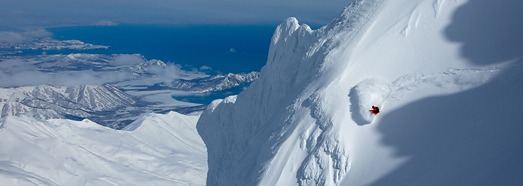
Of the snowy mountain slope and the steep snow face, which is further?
the snowy mountain slope

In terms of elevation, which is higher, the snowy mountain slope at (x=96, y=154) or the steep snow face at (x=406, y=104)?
the steep snow face at (x=406, y=104)

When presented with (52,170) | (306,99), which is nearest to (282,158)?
(306,99)

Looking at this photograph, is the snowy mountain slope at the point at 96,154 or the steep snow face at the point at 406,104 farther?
the snowy mountain slope at the point at 96,154

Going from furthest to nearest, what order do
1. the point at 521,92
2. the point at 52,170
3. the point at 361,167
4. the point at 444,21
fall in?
the point at 52,170
the point at 444,21
the point at 361,167
the point at 521,92

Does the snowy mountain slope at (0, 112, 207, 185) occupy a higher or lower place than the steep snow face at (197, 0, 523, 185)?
lower

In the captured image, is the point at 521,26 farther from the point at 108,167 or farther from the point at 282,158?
the point at 108,167
